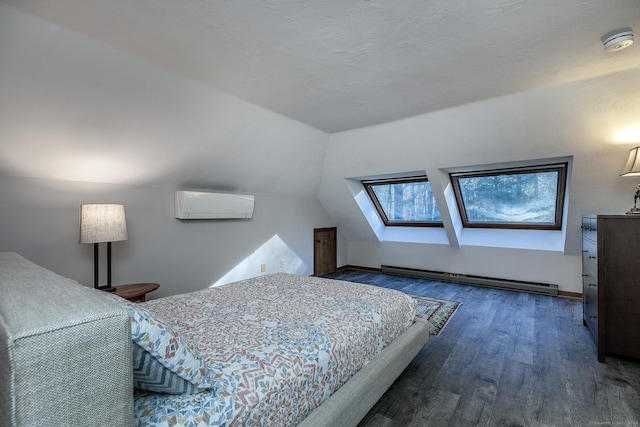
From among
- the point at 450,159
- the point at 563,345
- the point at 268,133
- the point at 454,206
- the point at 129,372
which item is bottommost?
the point at 563,345

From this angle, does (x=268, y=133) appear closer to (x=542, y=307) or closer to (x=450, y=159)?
(x=450, y=159)

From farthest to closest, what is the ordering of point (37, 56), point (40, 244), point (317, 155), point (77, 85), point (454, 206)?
point (454, 206)
point (317, 155)
point (40, 244)
point (77, 85)
point (37, 56)

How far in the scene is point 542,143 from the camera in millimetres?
3215

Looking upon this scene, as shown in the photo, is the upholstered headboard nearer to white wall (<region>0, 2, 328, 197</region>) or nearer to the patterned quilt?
the patterned quilt

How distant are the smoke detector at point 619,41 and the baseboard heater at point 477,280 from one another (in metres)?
3.49

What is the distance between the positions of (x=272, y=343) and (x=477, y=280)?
4544mm

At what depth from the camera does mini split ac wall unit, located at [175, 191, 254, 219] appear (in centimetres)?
345

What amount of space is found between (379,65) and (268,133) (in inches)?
64.7

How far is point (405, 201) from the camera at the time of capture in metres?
5.38

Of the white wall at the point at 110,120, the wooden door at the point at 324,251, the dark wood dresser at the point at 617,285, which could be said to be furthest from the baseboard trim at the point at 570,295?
the white wall at the point at 110,120

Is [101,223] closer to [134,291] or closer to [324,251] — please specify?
[134,291]

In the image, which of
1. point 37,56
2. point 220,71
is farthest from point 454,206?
point 37,56

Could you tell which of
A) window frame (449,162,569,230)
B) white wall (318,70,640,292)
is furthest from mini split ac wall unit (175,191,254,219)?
window frame (449,162,569,230)

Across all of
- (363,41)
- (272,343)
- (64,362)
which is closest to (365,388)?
(272,343)
